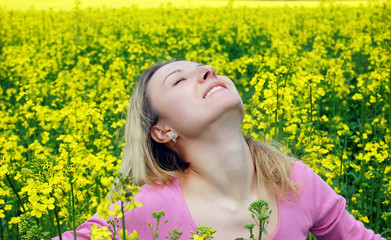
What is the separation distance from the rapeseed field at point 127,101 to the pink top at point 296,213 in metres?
0.26

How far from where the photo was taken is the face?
7.15 ft

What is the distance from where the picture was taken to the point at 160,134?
8.19ft

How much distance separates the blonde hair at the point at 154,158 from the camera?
2426 millimetres

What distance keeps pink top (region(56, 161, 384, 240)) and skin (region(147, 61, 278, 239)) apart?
47 millimetres

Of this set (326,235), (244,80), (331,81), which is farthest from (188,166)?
(244,80)

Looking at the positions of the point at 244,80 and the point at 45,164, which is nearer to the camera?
the point at 45,164

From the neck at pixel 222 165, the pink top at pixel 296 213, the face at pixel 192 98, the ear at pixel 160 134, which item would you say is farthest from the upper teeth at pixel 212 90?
the pink top at pixel 296 213

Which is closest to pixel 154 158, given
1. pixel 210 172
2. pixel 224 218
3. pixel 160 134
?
pixel 160 134

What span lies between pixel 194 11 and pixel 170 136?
10358mm

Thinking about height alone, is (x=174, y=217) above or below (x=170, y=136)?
below

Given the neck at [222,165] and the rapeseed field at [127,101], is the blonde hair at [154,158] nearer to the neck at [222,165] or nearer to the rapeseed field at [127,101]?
the neck at [222,165]

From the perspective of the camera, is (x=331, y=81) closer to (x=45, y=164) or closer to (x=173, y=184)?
(x=173, y=184)

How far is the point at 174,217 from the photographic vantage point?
7.58 ft

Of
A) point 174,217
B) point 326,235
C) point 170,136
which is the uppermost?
point 170,136
